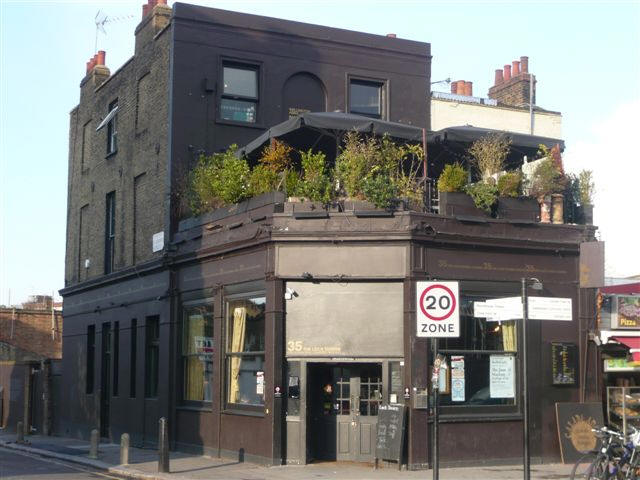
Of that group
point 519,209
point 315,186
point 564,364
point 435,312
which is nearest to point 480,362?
point 564,364

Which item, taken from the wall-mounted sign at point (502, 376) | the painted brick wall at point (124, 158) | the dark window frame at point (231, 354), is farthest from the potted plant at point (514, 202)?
the painted brick wall at point (124, 158)

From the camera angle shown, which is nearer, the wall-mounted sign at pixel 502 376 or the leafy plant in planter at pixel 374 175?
the leafy plant in planter at pixel 374 175

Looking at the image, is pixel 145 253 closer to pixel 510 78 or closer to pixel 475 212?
pixel 475 212

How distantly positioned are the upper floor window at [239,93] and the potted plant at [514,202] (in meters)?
7.88

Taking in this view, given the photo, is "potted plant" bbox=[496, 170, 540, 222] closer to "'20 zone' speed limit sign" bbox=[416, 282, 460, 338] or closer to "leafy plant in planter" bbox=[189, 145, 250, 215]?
"leafy plant in planter" bbox=[189, 145, 250, 215]

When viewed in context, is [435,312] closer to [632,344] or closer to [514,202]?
[514,202]

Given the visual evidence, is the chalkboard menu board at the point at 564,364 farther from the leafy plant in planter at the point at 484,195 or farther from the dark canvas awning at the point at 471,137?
the dark canvas awning at the point at 471,137

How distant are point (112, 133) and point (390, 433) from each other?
15.6 m

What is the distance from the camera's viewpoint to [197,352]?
76.5 ft

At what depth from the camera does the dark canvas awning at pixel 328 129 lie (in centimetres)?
2041

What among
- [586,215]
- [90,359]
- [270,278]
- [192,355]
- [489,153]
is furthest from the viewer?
[90,359]

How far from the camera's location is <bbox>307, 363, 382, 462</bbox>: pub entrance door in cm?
1953

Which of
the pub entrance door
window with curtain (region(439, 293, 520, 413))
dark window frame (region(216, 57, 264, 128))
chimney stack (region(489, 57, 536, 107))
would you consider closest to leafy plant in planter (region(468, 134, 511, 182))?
window with curtain (region(439, 293, 520, 413))

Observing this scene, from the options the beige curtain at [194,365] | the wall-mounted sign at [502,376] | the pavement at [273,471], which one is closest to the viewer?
the pavement at [273,471]
